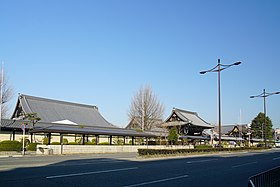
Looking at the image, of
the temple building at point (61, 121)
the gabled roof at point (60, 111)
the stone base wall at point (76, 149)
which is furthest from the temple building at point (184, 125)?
the stone base wall at point (76, 149)

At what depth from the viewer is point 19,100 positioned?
45.2m

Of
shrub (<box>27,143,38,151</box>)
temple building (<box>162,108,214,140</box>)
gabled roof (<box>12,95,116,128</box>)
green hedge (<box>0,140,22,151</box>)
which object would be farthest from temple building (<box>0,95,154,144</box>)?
temple building (<box>162,108,214,140</box>)

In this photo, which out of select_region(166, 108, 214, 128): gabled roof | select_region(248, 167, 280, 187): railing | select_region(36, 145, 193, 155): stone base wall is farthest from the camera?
select_region(166, 108, 214, 128): gabled roof

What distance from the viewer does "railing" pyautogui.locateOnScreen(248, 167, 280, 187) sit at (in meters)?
6.49

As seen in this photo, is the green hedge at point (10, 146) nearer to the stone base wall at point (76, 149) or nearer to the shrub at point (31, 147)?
the shrub at point (31, 147)

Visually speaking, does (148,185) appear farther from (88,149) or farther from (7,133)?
(7,133)

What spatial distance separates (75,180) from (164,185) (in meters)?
3.03

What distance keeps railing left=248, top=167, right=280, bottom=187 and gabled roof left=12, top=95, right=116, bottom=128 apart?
39874mm

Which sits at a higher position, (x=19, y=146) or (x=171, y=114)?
(x=171, y=114)

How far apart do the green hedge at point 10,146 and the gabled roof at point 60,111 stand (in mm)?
12712

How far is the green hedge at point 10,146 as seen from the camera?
29.4 meters

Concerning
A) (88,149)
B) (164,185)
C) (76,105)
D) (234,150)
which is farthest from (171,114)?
(164,185)

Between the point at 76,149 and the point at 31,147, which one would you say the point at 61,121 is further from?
the point at 76,149

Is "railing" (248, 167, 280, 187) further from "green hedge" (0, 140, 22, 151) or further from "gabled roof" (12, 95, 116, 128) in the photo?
"gabled roof" (12, 95, 116, 128)
